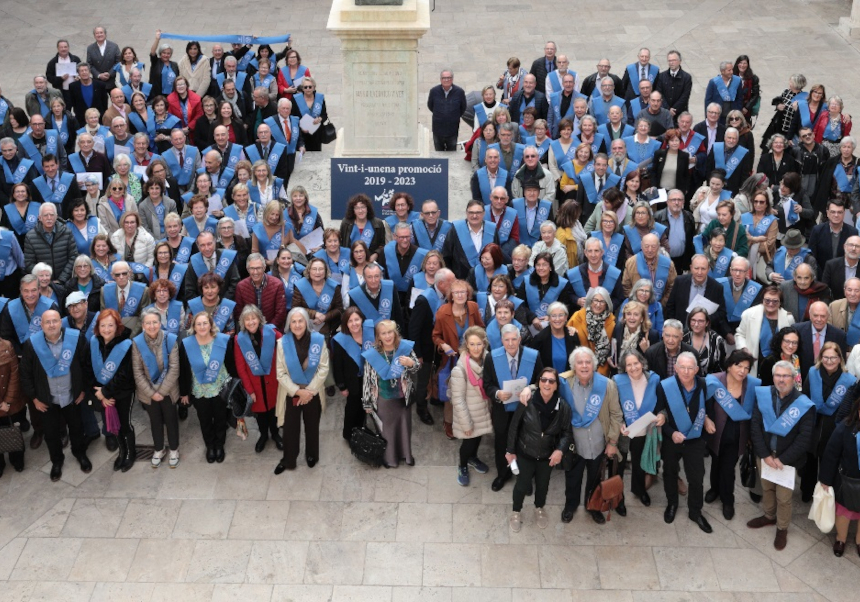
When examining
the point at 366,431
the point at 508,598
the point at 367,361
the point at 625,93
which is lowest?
the point at 508,598

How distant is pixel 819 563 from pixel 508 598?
2529 mm

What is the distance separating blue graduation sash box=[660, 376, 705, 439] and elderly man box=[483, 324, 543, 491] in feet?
3.56

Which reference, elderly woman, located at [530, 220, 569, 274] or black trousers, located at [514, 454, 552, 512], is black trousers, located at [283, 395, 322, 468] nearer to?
black trousers, located at [514, 454, 552, 512]

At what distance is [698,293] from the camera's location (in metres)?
10.6

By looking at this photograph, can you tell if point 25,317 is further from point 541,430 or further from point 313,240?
point 541,430

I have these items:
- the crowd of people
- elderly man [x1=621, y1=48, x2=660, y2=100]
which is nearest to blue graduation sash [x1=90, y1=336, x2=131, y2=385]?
the crowd of people

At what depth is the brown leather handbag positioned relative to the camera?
9516 millimetres

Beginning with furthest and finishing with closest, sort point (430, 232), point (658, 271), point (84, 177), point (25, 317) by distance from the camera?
point (84, 177) → point (430, 232) → point (658, 271) → point (25, 317)

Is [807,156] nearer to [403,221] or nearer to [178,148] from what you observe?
[403,221]

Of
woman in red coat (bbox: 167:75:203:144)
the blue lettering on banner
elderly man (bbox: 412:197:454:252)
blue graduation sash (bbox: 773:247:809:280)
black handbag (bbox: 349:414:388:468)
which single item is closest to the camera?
black handbag (bbox: 349:414:388:468)

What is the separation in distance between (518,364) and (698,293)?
6.76ft

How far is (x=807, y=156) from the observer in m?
13.6

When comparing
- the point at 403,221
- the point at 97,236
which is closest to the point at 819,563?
the point at 403,221

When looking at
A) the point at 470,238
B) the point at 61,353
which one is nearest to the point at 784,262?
the point at 470,238
